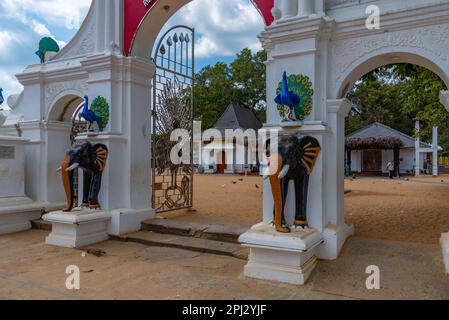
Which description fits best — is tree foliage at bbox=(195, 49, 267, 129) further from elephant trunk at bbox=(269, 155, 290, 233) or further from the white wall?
elephant trunk at bbox=(269, 155, 290, 233)

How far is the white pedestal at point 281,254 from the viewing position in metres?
3.54

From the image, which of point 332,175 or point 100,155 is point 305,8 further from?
point 100,155

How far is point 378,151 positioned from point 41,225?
916 inches

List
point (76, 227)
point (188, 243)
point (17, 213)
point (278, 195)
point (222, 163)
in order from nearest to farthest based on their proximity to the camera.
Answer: point (278, 195) < point (188, 243) < point (76, 227) < point (17, 213) < point (222, 163)

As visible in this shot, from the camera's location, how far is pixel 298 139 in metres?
4.01

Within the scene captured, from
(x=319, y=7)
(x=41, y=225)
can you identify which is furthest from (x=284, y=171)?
(x=41, y=225)

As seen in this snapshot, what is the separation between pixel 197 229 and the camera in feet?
17.4

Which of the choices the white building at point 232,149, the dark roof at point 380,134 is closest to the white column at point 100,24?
the white building at point 232,149

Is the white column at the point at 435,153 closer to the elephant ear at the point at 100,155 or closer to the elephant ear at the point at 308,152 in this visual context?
the elephant ear at the point at 308,152

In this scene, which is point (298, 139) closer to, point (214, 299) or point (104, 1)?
point (214, 299)

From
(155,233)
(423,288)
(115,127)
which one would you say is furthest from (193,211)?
(423,288)

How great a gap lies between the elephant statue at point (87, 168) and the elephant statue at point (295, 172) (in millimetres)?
2820
